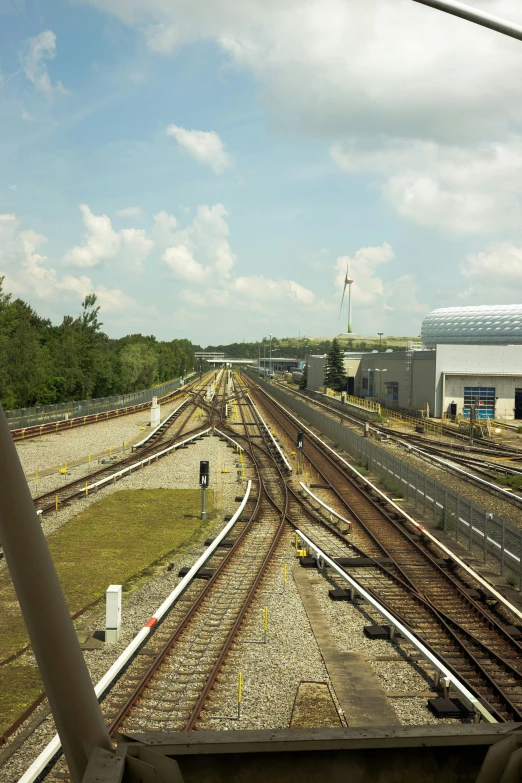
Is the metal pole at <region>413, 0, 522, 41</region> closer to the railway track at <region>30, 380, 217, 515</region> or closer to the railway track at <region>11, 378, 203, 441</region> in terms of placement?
the railway track at <region>30, 380, 217, 515</region>

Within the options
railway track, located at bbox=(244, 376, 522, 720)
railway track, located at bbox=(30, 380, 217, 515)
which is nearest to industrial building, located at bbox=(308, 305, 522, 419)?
railway track, located at bbox=(30, 380, 217, 515)

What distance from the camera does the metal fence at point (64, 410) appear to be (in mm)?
46906

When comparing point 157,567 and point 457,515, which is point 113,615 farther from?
point 457,515

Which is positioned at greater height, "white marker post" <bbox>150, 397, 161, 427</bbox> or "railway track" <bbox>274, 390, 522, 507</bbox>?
"white marker post" <bbox>150, 397, 161, 427</bbox>

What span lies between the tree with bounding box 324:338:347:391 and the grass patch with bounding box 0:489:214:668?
66.3 meters

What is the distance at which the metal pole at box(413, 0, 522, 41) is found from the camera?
18.1 feet

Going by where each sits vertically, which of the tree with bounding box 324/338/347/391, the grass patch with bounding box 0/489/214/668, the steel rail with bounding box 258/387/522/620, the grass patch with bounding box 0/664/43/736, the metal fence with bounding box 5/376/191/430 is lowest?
the grass patch with bounding box 0/489/214/668

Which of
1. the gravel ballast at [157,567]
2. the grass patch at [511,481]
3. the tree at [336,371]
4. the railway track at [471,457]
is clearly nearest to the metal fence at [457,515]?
the railway track at [471,457]

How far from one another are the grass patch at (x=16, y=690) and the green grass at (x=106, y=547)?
0.01 meters

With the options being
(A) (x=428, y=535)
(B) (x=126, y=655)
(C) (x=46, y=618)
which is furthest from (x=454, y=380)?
(C) (x=46, y=618)

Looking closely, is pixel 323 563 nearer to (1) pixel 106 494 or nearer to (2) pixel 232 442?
(1) pixel 106 494

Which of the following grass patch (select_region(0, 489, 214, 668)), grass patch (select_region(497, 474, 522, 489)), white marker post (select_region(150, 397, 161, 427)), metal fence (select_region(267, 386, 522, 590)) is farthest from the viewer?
white marker post (select_region(150, 397, 161, 427))

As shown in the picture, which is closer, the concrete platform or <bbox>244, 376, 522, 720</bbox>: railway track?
the concrete platform

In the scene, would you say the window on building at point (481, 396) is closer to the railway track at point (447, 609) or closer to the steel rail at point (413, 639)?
the railway track at point (447, 609)
